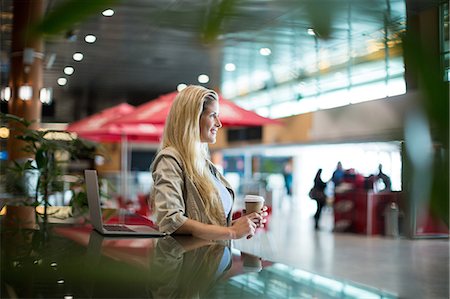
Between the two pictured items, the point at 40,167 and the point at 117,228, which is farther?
the point at 40,167

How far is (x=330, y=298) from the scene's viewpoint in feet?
3.89

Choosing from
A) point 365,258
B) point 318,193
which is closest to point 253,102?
point 365,258

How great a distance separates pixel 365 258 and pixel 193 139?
22.2 ft

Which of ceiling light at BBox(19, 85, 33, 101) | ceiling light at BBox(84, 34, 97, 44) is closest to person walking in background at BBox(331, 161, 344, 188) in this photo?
ceiling light at BBox(19, 85, 33, 101)

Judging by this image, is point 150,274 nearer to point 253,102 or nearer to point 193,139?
point 253,102

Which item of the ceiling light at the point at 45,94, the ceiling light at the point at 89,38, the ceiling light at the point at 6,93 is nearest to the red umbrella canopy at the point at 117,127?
the ceiling light at the point at 45,94

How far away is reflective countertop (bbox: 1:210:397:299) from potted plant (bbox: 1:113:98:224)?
175 centimetres

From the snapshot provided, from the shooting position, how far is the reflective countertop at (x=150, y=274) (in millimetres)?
1158

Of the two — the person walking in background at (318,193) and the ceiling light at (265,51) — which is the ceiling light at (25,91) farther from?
the person walking in background at (318,193)

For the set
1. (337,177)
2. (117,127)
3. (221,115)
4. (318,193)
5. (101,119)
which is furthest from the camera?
(337,177)

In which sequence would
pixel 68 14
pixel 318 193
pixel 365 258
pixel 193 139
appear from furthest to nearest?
1. pixel 318 193
2. pixel 365 258
3. pixel 193 139
4. pixel 68 14

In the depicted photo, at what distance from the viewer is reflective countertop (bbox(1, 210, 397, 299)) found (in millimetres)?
1158

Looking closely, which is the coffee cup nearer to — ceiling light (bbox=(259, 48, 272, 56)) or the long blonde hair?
the long blonde hair

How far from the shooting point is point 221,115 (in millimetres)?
7328
